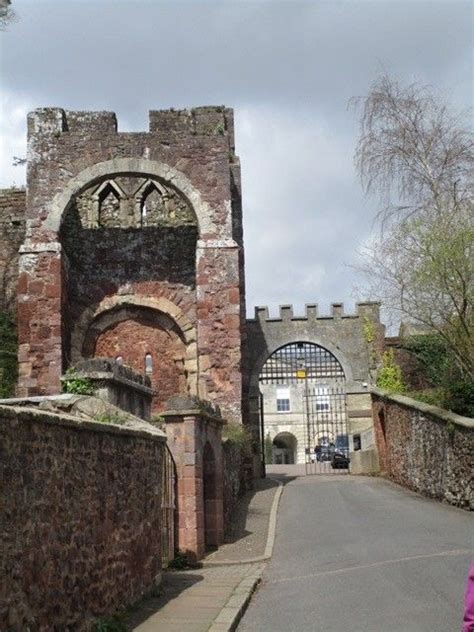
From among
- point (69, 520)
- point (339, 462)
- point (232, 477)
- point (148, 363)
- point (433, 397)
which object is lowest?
point (69, 520)

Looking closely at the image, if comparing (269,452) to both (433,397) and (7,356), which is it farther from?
(7,356)

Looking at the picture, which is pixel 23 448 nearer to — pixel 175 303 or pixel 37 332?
pixel 37 332

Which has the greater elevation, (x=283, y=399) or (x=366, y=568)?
(x=283, y=399)

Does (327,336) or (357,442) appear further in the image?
(327,336)

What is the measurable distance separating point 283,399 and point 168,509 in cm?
6163

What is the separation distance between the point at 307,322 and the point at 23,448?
1243 inches

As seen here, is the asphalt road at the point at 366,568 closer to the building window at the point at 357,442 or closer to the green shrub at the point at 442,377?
the green shrub at the point at 442,377

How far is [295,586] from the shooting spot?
11.1m

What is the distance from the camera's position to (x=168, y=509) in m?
12.9

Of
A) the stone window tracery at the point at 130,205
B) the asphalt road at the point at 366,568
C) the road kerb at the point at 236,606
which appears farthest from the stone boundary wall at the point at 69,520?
the stone window tracery at the point at 130,205

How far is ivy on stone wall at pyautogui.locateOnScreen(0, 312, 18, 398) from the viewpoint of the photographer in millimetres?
21156

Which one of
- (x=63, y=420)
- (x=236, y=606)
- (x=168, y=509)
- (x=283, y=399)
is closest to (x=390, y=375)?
(x=168, y=509)

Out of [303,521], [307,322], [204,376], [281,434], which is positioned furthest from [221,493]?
[281,434]

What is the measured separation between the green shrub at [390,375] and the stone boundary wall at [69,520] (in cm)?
2037
